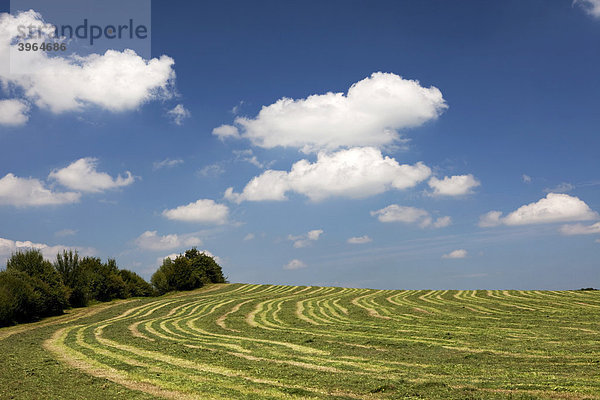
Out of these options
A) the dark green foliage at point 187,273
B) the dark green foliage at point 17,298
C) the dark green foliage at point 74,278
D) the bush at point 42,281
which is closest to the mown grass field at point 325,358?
the dark green foliage at point 17,298

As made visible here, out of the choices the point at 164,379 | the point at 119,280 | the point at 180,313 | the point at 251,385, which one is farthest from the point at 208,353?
the point at 119,280

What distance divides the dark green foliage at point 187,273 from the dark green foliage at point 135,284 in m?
2.32

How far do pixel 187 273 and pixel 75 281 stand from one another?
92.1 ft

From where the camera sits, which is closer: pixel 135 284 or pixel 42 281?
pixel 42 281

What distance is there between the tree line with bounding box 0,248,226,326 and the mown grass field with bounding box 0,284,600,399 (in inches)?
911

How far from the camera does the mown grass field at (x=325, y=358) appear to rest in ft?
56.9

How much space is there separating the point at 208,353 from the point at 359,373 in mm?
11066

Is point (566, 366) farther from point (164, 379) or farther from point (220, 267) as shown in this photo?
point (220, 267)

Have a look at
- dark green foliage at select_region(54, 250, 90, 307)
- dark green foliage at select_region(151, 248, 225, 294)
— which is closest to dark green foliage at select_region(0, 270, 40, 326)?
dark green foliage at select_region(54, 250, 90, 307)

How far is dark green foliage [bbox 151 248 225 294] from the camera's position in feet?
337

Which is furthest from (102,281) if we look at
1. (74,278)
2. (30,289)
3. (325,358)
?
(325,358)

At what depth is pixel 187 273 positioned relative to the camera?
10294cm

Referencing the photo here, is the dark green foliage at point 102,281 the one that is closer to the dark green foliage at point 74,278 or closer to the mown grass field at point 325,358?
the dark green foliage at point 74,278

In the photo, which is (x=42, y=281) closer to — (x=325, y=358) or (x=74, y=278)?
(x=74, y=278)
